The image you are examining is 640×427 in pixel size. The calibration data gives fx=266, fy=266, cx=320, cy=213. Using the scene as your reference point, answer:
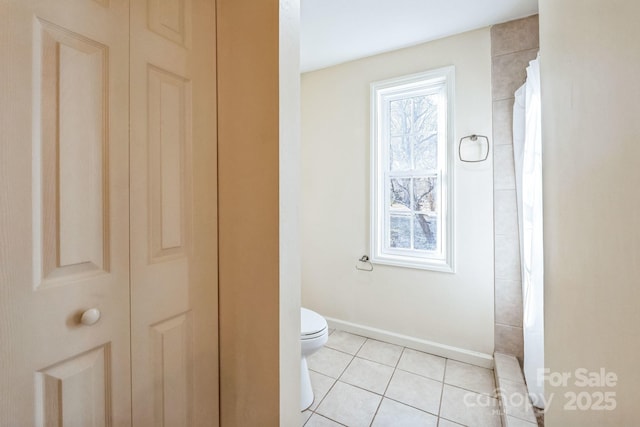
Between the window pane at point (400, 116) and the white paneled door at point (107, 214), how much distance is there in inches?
73.0

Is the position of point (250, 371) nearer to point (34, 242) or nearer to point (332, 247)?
point (34, 242)

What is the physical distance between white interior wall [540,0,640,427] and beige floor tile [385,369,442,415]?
107 centimetres

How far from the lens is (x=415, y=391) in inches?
69.7

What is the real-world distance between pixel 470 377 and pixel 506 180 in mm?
1450

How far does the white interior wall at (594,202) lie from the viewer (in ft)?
1.28

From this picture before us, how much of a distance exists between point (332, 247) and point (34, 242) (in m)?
2.24

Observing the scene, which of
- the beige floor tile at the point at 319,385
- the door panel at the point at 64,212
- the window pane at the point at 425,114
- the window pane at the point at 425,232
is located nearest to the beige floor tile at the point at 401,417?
the beige floor tile at the point at 319,385

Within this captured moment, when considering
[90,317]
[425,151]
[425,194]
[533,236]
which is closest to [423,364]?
[533,236]

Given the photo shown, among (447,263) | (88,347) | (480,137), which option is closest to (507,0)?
(480,137)

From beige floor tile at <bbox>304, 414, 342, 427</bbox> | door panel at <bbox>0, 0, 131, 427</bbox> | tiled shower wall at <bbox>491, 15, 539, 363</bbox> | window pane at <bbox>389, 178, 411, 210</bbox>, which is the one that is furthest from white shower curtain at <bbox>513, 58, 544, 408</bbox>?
door panel at <bbox>0, 0, 131, 427</bbox>

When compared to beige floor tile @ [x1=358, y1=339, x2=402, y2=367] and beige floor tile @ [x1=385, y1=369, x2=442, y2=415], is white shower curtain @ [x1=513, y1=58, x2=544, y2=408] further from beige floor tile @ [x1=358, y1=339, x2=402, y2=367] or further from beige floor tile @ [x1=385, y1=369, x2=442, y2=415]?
beige floor tile @ [x1=358, y1=339, x2=402, y2=367]

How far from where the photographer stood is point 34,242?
0.59m

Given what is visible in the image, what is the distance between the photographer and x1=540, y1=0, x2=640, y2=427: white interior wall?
39cm

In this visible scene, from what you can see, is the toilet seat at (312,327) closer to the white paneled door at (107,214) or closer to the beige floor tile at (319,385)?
the beige floor tile at (319,385)
